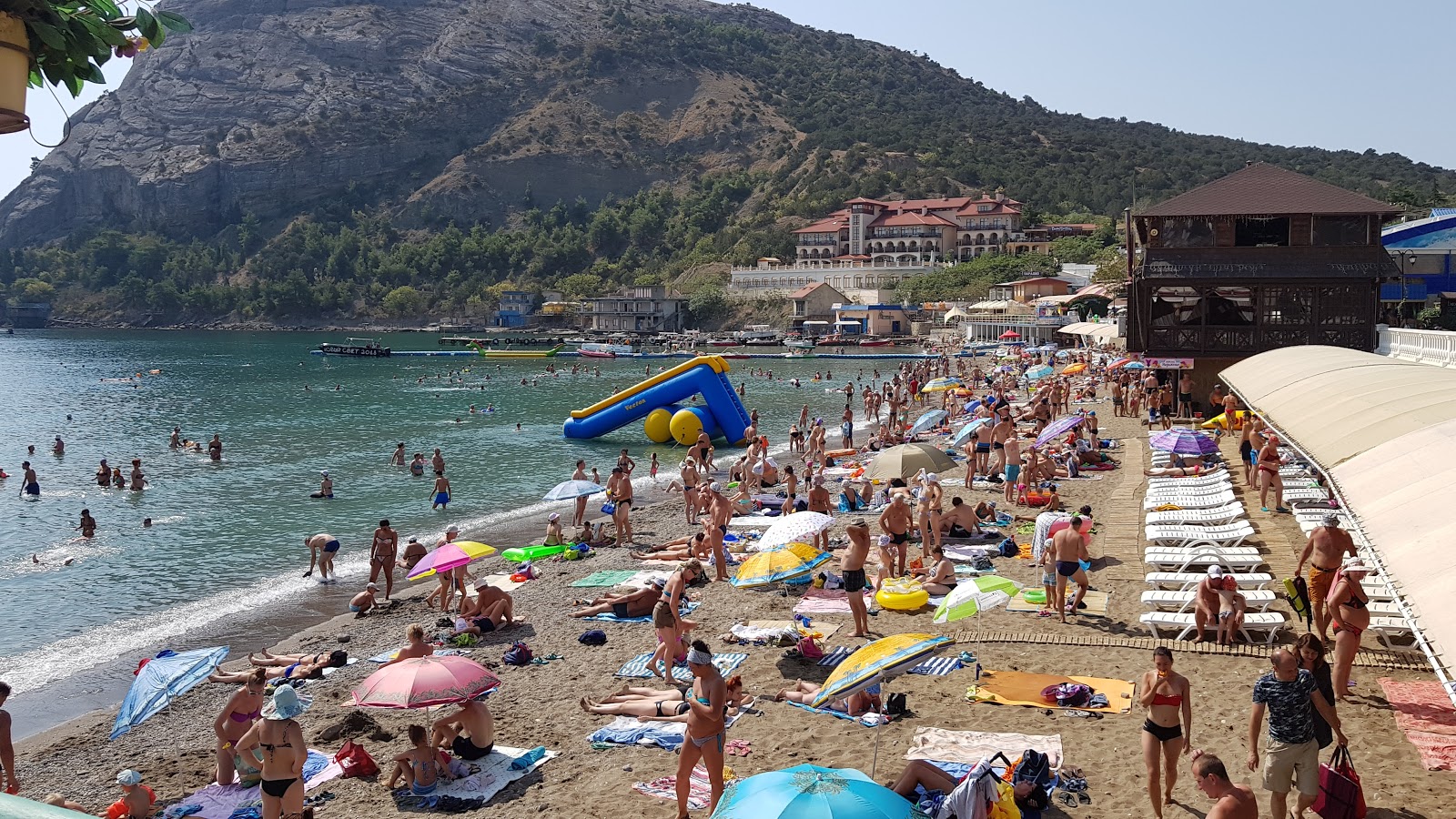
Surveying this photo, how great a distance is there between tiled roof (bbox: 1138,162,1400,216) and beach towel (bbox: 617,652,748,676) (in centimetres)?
1821

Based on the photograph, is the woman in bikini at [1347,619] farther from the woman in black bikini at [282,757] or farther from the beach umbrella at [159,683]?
the beach umbrella at [159,683]

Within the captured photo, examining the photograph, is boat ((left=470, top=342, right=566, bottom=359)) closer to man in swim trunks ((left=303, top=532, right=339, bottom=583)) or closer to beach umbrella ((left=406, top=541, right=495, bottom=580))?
man in swim trunks ((left=303, top=532, right=339, bottom=583))

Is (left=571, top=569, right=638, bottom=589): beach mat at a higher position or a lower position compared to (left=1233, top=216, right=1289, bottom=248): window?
lower

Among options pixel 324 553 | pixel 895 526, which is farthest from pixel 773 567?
pixel 324 553

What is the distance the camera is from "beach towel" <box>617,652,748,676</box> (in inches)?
391

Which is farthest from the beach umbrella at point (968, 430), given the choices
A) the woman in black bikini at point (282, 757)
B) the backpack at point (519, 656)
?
the woman in black bikini at point (282, 757)

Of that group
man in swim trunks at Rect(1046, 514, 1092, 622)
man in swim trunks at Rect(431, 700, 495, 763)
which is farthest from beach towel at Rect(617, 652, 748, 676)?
man in swim trunks at Rect(1046, 514, 1092, 622)

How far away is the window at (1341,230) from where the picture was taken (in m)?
23.3

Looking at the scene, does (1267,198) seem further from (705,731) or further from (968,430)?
(705,731)

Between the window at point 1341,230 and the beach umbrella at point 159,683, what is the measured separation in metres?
23.7

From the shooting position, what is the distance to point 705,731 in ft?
22.1

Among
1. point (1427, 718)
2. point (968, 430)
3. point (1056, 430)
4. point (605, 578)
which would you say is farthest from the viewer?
point (968, 430)

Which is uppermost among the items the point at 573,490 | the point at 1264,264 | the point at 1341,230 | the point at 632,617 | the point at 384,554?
the point at 1341,230

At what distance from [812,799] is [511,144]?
165939mm
